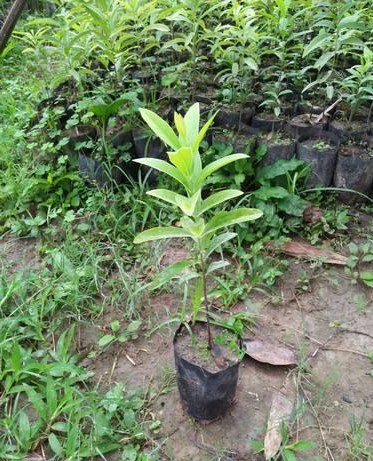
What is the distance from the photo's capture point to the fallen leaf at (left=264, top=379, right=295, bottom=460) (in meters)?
1.62

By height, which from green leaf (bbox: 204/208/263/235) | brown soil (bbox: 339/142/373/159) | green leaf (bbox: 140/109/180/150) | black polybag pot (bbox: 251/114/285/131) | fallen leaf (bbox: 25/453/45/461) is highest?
green leaf (bbox: 140/109/180/150)

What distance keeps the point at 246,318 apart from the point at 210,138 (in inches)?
48.5

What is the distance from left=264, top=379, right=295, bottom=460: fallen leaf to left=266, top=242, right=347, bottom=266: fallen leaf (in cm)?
76

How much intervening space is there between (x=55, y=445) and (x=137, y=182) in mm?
1678

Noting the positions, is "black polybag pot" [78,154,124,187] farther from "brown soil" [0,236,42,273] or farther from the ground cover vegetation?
"brown soil" [0,236,42,273]

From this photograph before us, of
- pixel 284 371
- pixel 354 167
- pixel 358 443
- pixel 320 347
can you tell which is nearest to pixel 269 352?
pixel 284 371

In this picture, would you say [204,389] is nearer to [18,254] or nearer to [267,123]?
[18,254]

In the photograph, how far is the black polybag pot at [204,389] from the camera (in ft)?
5.25

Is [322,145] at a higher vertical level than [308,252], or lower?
higher

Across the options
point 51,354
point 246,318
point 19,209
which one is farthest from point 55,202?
point 246,318

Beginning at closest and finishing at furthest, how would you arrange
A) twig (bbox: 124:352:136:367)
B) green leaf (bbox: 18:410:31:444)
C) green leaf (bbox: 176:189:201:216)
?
green leaf (bbox: 176:189:201:216)
green leaf (bbox: 18:410:31:444)
twig (bbox: 124:352:136:367)

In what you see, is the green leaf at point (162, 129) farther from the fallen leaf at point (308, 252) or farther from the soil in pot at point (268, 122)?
the soil in pot at point (268, 122)

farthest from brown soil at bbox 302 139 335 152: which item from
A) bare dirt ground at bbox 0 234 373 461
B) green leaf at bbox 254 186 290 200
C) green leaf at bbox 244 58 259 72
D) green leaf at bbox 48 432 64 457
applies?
green leaf at bbox 48 432 64 457

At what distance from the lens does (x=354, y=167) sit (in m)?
2.53
